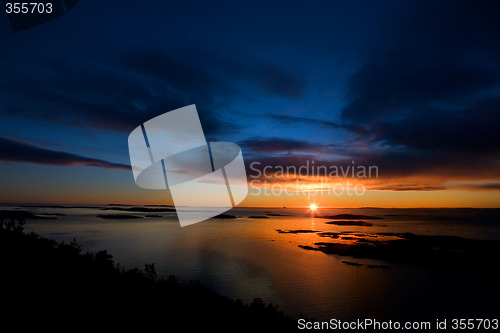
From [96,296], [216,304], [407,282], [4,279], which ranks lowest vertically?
[407,282]

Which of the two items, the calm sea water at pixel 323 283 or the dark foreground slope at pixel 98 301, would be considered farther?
the calm sea water at pixel 323 283

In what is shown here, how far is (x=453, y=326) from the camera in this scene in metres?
13.4

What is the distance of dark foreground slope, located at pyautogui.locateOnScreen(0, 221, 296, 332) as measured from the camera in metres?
5.90

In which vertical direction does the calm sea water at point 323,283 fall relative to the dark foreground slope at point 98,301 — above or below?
below

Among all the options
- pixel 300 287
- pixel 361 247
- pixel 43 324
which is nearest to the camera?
pixel 43 324

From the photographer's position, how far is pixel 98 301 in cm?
678

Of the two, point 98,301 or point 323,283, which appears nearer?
point 98,301

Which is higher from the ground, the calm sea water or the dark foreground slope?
the dark foreground slope

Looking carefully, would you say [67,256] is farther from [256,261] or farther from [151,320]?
[256,261]

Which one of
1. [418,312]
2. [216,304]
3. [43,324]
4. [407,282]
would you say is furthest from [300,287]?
[43,324]

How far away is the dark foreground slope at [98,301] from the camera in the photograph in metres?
5.90

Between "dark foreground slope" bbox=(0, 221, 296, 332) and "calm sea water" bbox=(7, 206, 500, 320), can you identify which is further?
"calm sea water" bbox=(7, 206, 500, 320)

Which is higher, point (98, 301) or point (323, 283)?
point (98, 301)

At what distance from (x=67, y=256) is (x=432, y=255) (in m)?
31.9
